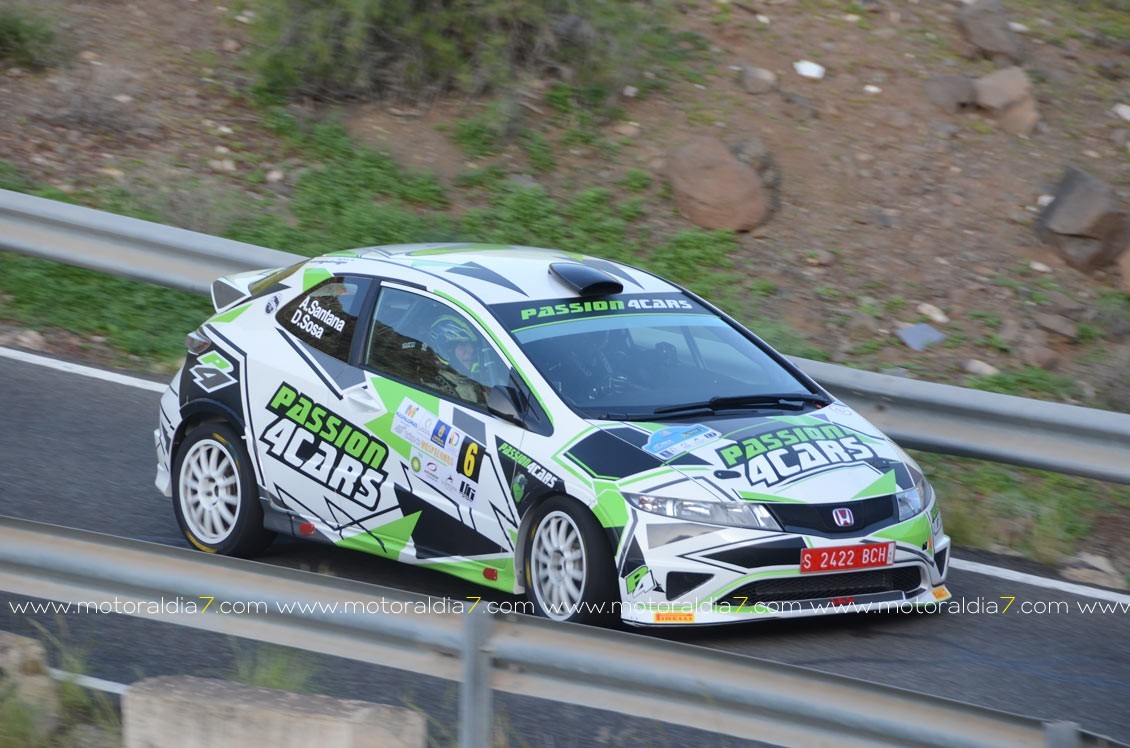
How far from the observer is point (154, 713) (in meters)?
4.06

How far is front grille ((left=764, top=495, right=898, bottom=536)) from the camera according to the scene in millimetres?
5707

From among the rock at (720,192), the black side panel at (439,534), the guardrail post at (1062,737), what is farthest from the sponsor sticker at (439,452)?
the rock at (720,192)

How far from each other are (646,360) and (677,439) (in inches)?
30.8

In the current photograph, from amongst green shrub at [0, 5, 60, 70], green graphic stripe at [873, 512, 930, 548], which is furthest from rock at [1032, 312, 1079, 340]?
green shrub at [0, 5, 60, 70]

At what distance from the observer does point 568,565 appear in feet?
19.2

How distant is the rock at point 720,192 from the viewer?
37.9ft

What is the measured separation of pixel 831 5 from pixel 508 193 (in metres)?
4.65

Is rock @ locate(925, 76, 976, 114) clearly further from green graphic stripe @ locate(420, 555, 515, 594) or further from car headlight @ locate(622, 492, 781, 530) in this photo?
green graphic stripe @ locate(420, 555, 515, 594)

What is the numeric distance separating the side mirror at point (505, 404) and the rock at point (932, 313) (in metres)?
5.50

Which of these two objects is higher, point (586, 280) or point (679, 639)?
point (586, 280)

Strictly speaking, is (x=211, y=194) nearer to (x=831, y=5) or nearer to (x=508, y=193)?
(x=508, y=193)

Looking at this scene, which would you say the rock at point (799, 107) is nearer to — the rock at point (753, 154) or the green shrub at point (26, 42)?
the rock at point (753, 154)

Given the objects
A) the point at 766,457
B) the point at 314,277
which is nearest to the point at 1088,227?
the point at 766,457

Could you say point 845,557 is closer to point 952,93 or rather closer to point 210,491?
point 210,491
